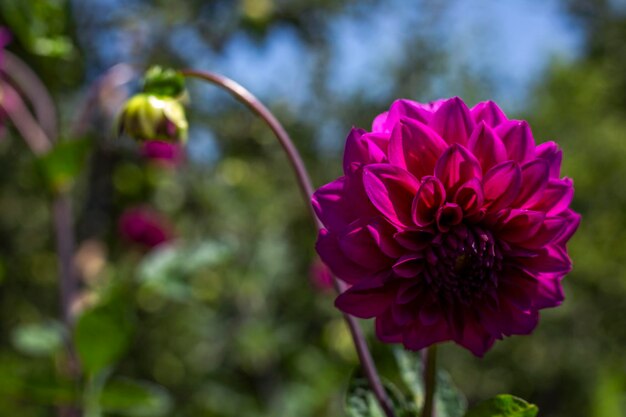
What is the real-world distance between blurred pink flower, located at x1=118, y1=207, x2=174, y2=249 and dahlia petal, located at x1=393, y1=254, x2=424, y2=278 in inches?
90.0

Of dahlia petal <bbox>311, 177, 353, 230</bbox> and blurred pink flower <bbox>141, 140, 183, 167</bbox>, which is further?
blurred pink flower <bbox>141, 140, 183, 167</bbox>

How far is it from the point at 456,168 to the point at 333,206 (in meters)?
0.11

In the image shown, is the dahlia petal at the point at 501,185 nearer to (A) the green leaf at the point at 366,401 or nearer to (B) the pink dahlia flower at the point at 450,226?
(B) the pink dahlia flower at the point at 450,226

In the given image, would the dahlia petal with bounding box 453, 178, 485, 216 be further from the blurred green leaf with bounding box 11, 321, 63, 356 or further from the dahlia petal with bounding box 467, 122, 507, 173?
the blurred green leaf with bounding box 11, 321, 63, 356

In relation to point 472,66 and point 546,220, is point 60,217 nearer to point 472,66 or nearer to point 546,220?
point 546,220

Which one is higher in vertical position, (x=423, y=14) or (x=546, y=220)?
(x=423, y=14)

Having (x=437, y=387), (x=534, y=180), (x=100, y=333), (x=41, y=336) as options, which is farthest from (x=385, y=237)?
(x=41, y=336)

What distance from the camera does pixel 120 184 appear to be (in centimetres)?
347

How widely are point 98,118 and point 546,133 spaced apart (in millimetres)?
5996

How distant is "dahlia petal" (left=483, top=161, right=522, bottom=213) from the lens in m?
0.66

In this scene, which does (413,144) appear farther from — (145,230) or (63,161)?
(145,230)

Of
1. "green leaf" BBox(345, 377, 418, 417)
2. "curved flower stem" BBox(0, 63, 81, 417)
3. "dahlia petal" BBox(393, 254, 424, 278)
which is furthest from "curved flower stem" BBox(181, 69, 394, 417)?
"curved flower stem" BBox(0, 63, 81, 417)

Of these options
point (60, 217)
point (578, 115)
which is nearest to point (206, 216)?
point (60, 217)

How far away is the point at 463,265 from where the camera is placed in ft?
2.22
